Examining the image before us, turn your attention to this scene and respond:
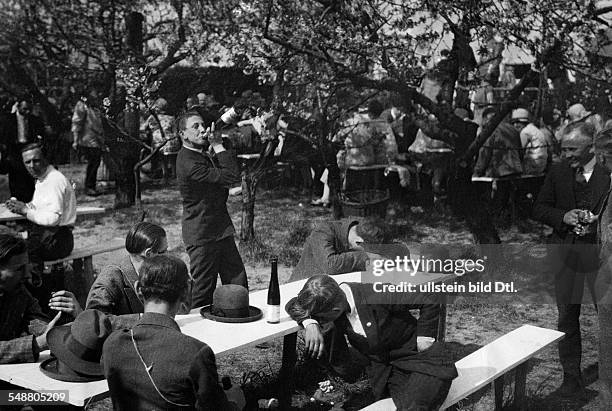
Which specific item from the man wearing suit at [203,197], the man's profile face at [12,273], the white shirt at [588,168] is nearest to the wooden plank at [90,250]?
the man wearing suit at [203,197]

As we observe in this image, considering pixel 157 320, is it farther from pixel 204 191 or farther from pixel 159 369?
pixel 204 191

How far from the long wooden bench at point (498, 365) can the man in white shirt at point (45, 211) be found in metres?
3.42

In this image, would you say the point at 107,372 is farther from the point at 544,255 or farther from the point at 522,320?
the point at 544,255

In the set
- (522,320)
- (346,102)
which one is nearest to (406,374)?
(522,320)

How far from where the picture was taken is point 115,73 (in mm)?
10094

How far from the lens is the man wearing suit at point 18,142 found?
29.0 feet

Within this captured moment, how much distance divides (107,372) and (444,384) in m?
1.64

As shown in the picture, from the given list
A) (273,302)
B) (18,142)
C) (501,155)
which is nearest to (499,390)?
(273,302)

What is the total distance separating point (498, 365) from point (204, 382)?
1.95 metres

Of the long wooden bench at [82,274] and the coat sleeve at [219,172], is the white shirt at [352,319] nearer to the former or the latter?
the coat sleeve at [219,172]

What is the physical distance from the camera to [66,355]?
2.77 m

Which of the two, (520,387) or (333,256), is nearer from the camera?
(520,387)

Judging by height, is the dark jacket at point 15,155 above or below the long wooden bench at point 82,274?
above

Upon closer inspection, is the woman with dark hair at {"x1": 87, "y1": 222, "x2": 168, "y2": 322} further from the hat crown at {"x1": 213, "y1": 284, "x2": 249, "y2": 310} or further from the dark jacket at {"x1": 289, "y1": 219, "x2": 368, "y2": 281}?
the dark jacket at {"x1": 289, "y1": 219, "x2": 368, "y2": 281}
